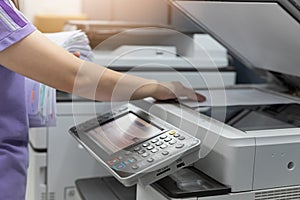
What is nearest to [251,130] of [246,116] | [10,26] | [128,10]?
[246,116]

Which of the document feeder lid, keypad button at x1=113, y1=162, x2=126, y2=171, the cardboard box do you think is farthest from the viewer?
the cardboard box

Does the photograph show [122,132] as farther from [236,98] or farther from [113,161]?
[236,98]

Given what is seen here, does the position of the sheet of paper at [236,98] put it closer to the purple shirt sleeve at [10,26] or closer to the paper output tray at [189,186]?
the paper output tray at [189,186]

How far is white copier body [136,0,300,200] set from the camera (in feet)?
2.66

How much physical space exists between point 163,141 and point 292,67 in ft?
1.63

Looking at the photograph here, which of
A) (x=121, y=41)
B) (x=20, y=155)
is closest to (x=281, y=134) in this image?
(x=20, y=155)

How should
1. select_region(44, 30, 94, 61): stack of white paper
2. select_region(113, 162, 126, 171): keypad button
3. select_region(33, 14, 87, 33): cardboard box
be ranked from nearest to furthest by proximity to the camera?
select_region(113, 162, 126, 171): keypad button → select_region(44, 30, 94, 61): stack of white paper → select_region(33, 14, 87, 33): cardboard box

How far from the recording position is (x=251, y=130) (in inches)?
35.6

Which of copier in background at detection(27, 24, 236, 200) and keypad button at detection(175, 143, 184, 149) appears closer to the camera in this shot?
keypad button at detection(175, 143, 184, 149)

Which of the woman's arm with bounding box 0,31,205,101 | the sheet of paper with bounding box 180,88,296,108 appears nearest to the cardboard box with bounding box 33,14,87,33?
the sheet of paper with bounding box 180,88,296,108

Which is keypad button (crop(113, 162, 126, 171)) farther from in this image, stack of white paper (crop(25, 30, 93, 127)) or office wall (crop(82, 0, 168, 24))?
office wall (crop(82, 0, 168, 24))

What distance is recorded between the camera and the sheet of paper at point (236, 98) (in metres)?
1.15

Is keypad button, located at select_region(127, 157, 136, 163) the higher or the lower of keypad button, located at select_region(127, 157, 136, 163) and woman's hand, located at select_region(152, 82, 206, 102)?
the lower

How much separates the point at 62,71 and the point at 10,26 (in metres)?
0.12
